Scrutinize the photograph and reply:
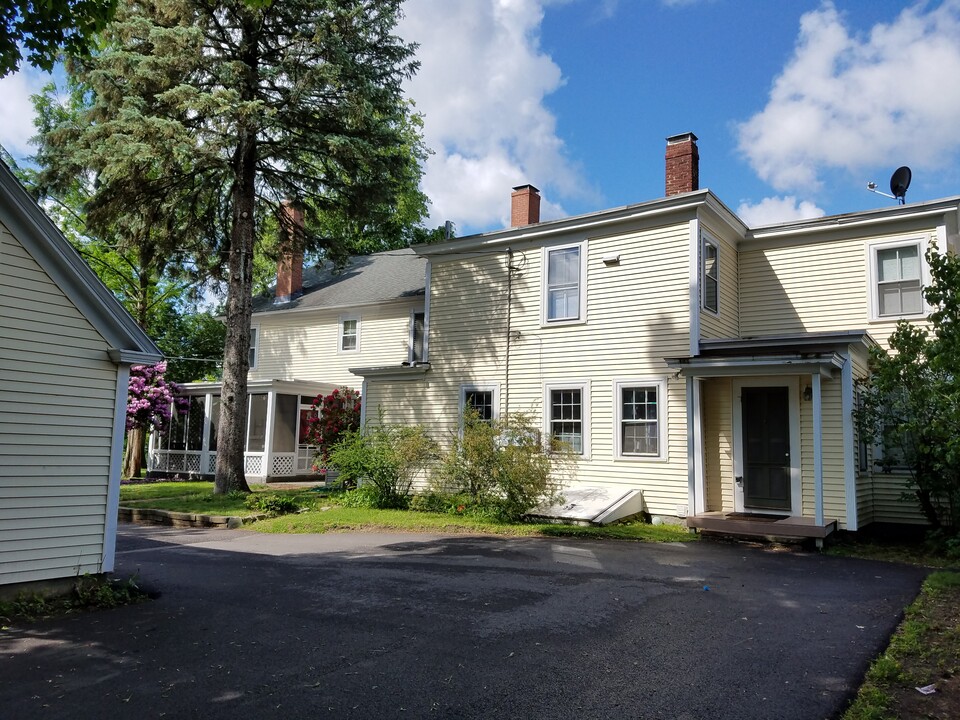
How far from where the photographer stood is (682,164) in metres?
15.8

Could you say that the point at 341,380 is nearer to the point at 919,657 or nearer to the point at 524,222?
the point at 524,222

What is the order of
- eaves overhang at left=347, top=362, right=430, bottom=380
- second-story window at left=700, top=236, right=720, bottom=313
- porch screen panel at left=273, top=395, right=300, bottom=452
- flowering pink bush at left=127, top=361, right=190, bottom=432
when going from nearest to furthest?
second-story window at left=700, top=236, right=720, bottom=313 < eaves overhang at left=347, top=362, right=430, bottom=380 < porch screen panel at left=273, top=395, right=300, bottom=452 < flowering pink bush at left=127, top=361, right=190, bottom=432

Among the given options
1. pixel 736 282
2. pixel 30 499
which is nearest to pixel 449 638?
pixel 30 499

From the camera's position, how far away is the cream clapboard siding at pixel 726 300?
14656 millimetres

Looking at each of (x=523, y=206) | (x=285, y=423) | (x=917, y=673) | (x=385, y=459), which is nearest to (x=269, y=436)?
(x=285, y=423)

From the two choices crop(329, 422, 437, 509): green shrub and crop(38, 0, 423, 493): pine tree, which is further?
crop(38, 0, 423, 493): pine tree

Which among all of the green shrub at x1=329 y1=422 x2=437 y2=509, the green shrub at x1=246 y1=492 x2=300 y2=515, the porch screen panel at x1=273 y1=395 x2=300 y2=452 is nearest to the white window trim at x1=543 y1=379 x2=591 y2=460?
the green shrub at x1=329 y1=422 x2=437 y2=509

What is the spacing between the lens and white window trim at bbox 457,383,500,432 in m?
16.5

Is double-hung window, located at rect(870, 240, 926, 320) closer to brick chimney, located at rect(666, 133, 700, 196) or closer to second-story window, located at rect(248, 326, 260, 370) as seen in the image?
brick chimney, located at rect(666, 133, 700, 196)

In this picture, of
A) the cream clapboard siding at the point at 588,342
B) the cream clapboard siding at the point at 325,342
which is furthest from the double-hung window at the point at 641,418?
the cream clapboard siding at the point at 325,342

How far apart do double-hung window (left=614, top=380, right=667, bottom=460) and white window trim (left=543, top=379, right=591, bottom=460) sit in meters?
0.70

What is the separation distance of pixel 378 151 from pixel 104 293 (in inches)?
433

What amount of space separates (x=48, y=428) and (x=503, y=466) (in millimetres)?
8156

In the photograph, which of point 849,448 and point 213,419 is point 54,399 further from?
point 213,419
